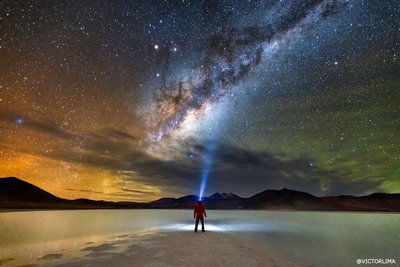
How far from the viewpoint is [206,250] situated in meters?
10.9

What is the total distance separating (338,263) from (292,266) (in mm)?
4569

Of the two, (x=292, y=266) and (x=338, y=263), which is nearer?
(x=292, y=266)

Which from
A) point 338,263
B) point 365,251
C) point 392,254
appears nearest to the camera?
point 338,263

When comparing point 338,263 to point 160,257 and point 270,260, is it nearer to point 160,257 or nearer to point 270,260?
point 270,260

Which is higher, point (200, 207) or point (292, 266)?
point (200, 207)

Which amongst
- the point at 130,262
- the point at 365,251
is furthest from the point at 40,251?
the point at 365,251

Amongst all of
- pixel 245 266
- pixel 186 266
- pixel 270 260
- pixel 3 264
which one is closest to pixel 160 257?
pixel 186 266

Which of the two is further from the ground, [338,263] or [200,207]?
[200,207]

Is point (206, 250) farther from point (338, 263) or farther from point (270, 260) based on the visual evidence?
point (338, 263)

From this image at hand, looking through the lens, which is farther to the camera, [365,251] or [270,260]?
[365,251]

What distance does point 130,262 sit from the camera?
28.6 ft

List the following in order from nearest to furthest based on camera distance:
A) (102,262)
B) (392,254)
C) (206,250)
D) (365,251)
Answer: (102,262) < (206,250) < (392,254) < (365,251)

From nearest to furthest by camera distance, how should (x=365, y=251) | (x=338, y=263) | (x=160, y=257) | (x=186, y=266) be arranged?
(x=186, y=266), (x=160, y=257), (x=338, y=263), (x=365, y=251)

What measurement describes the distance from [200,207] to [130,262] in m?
9.57
